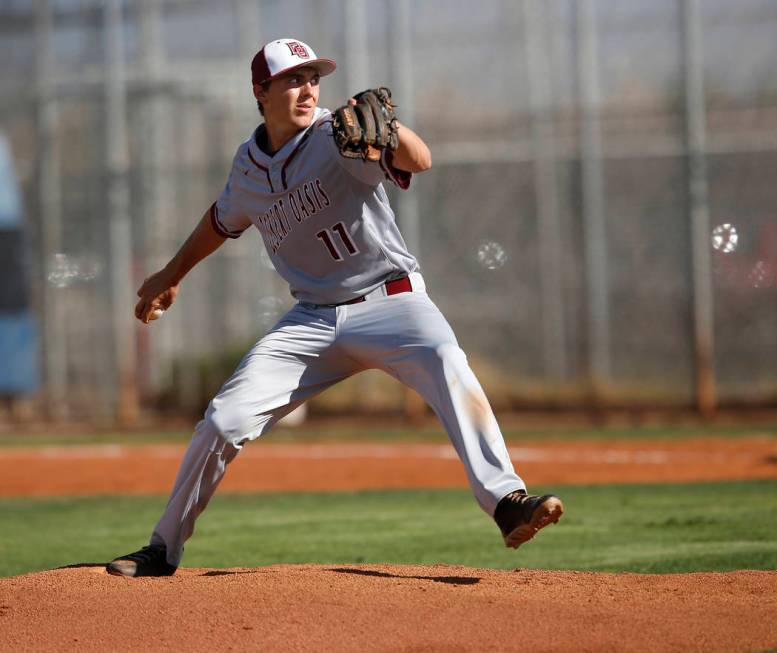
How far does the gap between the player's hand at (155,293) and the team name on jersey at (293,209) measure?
581 millimetres

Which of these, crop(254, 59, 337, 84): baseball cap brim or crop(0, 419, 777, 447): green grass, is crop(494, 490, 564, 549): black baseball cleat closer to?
crop(254, 59, 337, 84): baseball cap brim

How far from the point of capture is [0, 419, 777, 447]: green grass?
1244 cm

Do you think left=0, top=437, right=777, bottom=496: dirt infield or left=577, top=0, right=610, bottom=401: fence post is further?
left=577, top=0, right=610, bottom=401: fence post

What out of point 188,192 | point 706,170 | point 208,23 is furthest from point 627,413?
point 208,23

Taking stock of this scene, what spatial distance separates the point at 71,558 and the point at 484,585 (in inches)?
107

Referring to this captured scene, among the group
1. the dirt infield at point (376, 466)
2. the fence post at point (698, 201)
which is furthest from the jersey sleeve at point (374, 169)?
the fence post at point (698, 201)

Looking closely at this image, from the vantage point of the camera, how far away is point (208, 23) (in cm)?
1573

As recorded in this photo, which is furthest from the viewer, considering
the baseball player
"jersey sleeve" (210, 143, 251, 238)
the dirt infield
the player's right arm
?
the dirt infield

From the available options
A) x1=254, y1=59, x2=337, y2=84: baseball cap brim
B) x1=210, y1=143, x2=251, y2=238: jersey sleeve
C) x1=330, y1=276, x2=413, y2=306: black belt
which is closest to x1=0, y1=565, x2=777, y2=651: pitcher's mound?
x1=330, y1=276, x2=413, y2=306: black belt

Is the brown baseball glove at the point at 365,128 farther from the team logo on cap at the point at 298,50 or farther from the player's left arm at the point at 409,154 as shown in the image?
the team logo on cap at the point at 298,50

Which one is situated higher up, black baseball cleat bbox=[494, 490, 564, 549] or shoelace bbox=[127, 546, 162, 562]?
black baseball cleat bbox=[494, 490, 564, 549]

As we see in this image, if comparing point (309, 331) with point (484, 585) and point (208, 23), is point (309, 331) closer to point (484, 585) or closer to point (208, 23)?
point (484, 585)

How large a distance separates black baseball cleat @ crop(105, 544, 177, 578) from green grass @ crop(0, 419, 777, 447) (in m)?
7.60

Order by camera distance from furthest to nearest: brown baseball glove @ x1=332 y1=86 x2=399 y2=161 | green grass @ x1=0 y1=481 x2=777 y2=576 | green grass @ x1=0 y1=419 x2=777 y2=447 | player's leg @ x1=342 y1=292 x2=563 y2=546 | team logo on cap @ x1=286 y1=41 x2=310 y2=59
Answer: green grass @ x1=0 y1=419 x2=777 y2=447
green grass @ x1=0 y1=481 x2=777 y2=576
team logo on cap @ x1=286 y1=41 x2=310 y2=59
player's leg @ x1=342 y1=292 x2=563 y2=546
brown baseball glove @ x1=332 y1=86 x2=399 y2=161
